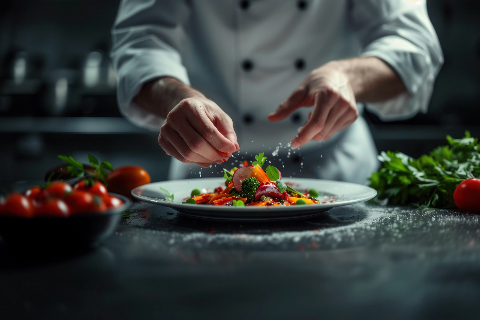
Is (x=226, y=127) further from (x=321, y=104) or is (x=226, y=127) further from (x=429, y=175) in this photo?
(x=429, y=175)

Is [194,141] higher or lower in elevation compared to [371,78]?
lower

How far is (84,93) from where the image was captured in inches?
150

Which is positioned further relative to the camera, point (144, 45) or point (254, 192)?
point (144, 45)

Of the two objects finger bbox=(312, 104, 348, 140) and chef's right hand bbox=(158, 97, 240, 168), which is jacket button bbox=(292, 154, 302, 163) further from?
chef's right hand bbox=(158, 97, 240, 168)

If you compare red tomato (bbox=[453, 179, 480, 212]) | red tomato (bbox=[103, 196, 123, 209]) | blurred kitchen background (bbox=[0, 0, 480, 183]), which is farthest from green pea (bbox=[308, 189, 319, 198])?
blurred kitchen background (bbox=[0, 0, 480, 183])

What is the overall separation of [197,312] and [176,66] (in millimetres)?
1217

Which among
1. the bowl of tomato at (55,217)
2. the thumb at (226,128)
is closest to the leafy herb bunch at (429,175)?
the thumb at (226,128)

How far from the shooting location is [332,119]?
127 cm

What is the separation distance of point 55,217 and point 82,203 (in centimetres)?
5

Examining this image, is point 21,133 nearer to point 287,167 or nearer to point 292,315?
point 287,167

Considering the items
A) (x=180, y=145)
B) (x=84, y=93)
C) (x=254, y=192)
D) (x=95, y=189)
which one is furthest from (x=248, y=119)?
(x=84, y=93)

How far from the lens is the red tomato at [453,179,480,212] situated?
110cm

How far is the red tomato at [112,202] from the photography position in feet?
2.51

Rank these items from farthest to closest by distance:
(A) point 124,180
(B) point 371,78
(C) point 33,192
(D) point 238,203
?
1. (B) point 371,78
2. (A) point 124,180
3. (D) point 238,203
4. (C) point 33,192
